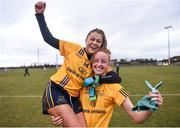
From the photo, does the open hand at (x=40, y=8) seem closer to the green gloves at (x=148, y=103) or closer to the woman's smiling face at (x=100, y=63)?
the woman's smiling face at (x=100, y=63)

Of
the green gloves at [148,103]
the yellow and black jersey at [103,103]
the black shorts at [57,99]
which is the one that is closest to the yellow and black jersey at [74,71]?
the black shorts at [57,99]

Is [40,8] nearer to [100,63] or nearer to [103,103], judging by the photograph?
[100,63]

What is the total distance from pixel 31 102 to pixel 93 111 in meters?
11.7

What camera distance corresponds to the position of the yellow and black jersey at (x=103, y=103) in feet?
15.1

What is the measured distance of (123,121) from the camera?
11094 mm

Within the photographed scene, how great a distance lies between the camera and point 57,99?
16.5 ft

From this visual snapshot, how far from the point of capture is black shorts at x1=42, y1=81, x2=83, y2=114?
497cm

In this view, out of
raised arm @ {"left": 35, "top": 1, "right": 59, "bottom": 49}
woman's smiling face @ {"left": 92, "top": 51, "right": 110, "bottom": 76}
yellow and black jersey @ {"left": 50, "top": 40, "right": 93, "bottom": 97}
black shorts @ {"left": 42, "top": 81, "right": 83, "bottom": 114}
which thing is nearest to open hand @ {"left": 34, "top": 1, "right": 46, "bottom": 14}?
raised arm @ {"left": 35, "top": 1, "right": 59, "bottom": 49}

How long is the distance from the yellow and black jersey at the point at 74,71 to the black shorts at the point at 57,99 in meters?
0.06

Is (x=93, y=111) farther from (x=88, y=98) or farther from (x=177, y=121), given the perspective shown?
(x=177, y=121)

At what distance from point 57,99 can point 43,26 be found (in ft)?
3.67

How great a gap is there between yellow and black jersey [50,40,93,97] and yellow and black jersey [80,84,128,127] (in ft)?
1.21

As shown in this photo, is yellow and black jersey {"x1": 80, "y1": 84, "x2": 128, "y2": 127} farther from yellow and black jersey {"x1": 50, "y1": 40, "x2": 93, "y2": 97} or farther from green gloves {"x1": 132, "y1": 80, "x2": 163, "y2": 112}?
green gloves {"x1": 132, "y1": 80, "x2": 163, "y2": 112}

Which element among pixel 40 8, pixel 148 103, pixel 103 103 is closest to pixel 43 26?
pixel 40 8
